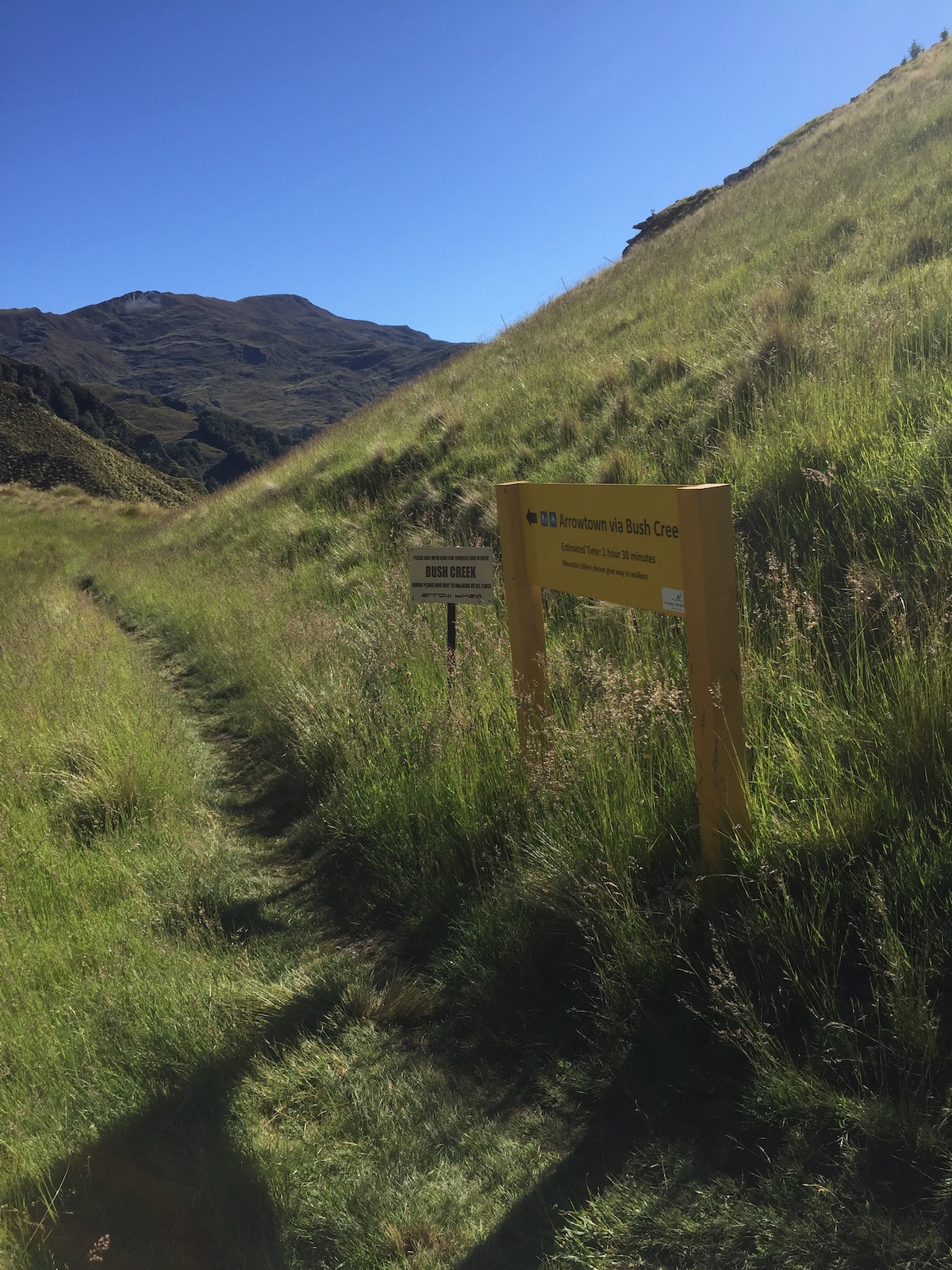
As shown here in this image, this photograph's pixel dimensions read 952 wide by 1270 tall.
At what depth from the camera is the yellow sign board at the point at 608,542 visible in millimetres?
2908

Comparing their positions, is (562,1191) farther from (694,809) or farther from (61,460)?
(61,460)

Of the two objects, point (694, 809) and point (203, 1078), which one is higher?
point (694, 809)

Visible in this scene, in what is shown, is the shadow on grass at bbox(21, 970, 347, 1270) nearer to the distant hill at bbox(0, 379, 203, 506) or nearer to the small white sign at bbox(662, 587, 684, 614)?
the small white sign at bbox(662, 587, 684, 614)

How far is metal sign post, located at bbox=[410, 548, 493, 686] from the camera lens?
4848 mm

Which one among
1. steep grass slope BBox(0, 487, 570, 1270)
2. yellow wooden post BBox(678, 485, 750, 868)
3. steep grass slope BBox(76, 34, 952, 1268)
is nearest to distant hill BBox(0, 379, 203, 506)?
steep grass slope BBox(76, 34, 952, 1268)

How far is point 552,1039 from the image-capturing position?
2.84m

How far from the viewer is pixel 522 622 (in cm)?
395

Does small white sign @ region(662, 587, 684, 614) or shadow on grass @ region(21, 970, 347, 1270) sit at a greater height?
small white sign @ region(662, 587, 684, 614)

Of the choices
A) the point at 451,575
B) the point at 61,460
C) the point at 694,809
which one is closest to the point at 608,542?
the point at 694,809

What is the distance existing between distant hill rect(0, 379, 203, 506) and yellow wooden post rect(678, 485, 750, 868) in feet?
158

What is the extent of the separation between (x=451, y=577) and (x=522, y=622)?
109cm

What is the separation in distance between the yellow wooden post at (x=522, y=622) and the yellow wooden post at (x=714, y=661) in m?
1.10

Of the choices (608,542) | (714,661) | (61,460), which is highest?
(61,460)

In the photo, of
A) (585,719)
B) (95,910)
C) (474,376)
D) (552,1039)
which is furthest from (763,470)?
(474,376)
